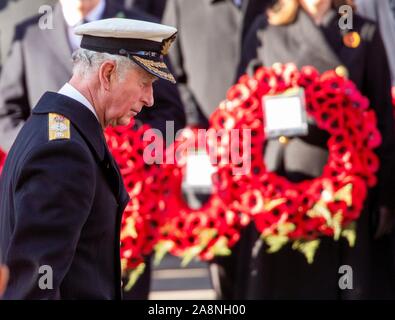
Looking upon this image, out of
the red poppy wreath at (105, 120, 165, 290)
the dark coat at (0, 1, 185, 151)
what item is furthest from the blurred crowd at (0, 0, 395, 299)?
the red poppy wreath at (105, 120, 165, 290)

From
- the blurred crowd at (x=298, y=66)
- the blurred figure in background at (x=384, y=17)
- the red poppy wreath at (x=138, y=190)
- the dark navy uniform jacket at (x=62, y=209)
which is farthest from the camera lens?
the blurred figure in background at (x=384, y=17)

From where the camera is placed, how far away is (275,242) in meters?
4.05

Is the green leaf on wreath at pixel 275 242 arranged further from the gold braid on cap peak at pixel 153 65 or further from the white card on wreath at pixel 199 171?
the gold braid on cap peak at pixel 153 65

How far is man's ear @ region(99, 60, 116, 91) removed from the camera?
2.37 meters

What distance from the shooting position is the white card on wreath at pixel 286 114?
13.1 feet

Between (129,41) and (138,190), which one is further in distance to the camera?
(138,190)

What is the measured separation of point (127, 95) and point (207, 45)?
1928 mm

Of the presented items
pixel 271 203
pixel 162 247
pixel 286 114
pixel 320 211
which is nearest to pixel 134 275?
pixel 162 247

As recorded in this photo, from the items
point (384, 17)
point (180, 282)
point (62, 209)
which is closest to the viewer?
point (62, 209)

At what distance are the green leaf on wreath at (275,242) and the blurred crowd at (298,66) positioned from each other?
30 mm

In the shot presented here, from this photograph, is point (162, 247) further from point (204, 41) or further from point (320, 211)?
point (204, 41)

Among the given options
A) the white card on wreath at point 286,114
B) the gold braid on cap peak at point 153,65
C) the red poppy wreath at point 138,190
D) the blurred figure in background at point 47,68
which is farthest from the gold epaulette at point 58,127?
the white card on wreath at point 286,114
